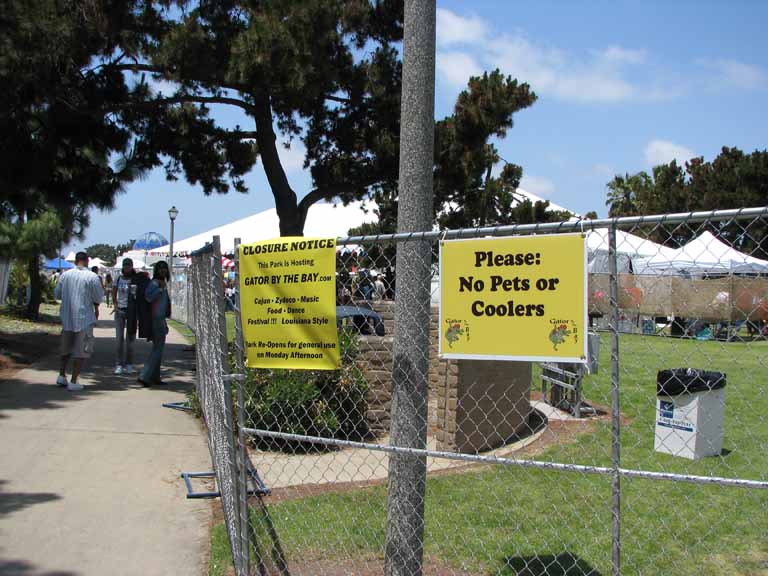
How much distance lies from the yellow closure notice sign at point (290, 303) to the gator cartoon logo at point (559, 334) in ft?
3.78

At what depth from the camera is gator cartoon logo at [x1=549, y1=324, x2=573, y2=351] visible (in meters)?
2.90

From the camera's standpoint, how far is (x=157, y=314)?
10.9 meters

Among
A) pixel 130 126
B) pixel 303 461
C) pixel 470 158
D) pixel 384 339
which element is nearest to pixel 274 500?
pixel 303 461

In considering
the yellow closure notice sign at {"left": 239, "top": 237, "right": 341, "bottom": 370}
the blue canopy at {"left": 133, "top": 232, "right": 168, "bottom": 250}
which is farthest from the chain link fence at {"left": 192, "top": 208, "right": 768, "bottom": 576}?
the blue canopy at {"left": 133, "top": 232, "right": 168, "bottom": 250}

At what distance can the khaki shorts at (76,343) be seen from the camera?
9945mm

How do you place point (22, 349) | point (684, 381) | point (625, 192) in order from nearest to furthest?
point (684, 381) → point (22, 349) → point (625, 192)

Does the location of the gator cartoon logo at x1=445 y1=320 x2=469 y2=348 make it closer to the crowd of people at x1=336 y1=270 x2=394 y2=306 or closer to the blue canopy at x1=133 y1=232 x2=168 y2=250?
the crowd of people at x1=336 y1=270 x2=394 y2=306

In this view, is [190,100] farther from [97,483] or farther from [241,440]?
[241,440]

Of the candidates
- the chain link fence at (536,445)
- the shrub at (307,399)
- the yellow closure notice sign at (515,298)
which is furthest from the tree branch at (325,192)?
the yellow closure notice sign at (515,298)

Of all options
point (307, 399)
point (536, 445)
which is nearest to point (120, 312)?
point (307, 399)

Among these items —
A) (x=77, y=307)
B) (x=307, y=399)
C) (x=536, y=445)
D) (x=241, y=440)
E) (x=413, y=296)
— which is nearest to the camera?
(x=413, y=296)

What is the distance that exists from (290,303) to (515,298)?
1.28 m

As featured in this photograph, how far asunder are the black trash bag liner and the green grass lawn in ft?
2.14

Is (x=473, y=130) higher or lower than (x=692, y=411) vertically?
higher
